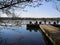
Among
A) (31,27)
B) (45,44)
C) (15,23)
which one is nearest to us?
(15,23)

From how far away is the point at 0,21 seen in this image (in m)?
3.45

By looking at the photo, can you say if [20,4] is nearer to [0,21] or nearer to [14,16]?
[14,16]

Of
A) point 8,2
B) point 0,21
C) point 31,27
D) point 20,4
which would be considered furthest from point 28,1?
point 31,27

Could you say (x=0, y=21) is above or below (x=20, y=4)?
below

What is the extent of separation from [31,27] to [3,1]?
69.4 ft

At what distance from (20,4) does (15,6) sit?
11cm

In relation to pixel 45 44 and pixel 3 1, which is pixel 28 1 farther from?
pixel 45 44

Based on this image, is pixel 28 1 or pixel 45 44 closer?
pixel 28 1

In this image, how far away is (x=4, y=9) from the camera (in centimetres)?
340

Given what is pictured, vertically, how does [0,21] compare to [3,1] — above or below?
below

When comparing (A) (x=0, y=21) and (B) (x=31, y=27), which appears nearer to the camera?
(A) (x=0, y=21)

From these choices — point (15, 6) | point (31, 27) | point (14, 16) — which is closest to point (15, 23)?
point (14, 16)

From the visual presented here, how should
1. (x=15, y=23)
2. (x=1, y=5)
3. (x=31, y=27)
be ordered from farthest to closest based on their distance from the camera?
(x=31, y=27), (x=15, y=23), (x=1, y=5)

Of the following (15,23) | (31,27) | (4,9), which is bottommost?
(31,27)
